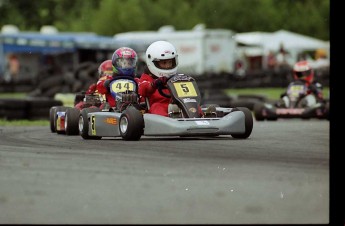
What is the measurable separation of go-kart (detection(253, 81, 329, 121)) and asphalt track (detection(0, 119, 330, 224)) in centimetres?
671

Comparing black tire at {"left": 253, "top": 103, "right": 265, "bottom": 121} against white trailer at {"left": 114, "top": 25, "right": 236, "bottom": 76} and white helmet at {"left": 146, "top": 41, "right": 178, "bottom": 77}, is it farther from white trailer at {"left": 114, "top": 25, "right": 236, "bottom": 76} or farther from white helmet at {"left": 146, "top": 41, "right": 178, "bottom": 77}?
white trailer at {"left": 114, "top": 25, "right": 236, "bottom": 76}

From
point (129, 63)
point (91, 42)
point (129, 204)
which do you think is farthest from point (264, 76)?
point (129, 204)

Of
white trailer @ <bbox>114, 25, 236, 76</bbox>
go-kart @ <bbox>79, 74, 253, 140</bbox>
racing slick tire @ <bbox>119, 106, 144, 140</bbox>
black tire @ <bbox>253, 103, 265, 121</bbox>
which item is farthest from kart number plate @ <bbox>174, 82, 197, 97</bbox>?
white trailer @ <bbox>114, 25, 236, 76</bbox>

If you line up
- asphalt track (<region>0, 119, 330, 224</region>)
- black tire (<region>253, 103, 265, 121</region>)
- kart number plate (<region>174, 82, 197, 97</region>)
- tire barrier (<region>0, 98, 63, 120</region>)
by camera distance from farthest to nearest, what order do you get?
black tire (<region>253, 103, 265, 121</region>) → tire barrier (<region>0, 98, 63, 120</region>) → kart number plate (<region>174, 82, 197, 97</region>) → asphalt track (<region>0, 119, 330, 224</region>)

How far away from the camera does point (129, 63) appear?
1116 cm

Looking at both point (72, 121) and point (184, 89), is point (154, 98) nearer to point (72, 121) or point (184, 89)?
point (184, 89)

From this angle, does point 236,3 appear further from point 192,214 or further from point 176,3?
point 192,214

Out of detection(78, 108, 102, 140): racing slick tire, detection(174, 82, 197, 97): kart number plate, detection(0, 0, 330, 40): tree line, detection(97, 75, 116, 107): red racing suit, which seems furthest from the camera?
detection(0, 0, 330, 40): tree line

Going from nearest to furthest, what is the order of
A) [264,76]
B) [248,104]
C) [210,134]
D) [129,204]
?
1. [129,204]
2. [210,134]
3. [248,104]
4. [264,76]

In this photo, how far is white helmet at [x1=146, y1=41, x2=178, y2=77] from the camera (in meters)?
10.8

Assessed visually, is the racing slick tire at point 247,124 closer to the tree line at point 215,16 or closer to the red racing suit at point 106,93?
the red racing suit at point 106,93

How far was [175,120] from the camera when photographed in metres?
9.91

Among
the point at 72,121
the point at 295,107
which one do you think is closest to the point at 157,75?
the point at 72,121

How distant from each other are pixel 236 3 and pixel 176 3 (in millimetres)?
3965
